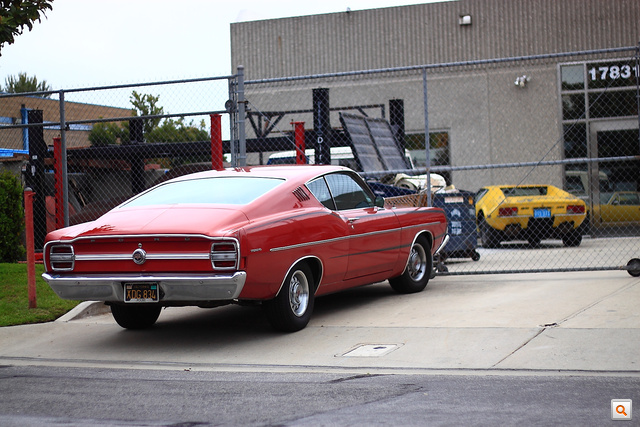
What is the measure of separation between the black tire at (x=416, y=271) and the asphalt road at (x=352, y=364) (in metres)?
0.19

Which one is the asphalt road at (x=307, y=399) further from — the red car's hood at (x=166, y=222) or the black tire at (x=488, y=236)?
the black tire at (x=488, y=236)

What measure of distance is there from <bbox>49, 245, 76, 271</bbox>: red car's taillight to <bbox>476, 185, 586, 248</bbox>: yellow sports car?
10.2m

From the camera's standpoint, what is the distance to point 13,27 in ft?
28.1

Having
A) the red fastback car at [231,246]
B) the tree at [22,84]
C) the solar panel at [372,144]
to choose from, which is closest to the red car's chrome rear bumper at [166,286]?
the red fastback car at [231,246]

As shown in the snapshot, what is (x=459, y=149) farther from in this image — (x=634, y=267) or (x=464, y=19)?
(x=634, y=267)

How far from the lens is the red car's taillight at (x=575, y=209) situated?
51.7 ft

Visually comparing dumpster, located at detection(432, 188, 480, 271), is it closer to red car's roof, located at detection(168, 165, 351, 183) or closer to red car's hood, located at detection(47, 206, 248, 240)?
red car's roof, located at detection(168, 165, 351, 183)

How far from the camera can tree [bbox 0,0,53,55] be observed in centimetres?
855

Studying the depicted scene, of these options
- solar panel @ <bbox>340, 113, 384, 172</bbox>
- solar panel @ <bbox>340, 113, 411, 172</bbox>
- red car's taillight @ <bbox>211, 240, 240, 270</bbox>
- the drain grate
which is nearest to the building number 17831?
solar panel @ <bbox>340, 113, 411, 172</bbox>

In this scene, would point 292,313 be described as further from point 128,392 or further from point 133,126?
point 133,126

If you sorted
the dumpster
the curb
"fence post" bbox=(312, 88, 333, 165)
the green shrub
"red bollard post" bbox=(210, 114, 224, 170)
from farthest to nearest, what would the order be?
1. "fence post" bbox=(312, 88, 333, 165)
2. the dumpster
3. "red bollard post" bbox=(210, 114, 224, 170)
4. the green shrub
5. the curb

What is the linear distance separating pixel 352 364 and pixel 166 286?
1.64 metres

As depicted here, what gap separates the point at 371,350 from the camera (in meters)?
6.66

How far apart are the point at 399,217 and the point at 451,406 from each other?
4463 millimetres
